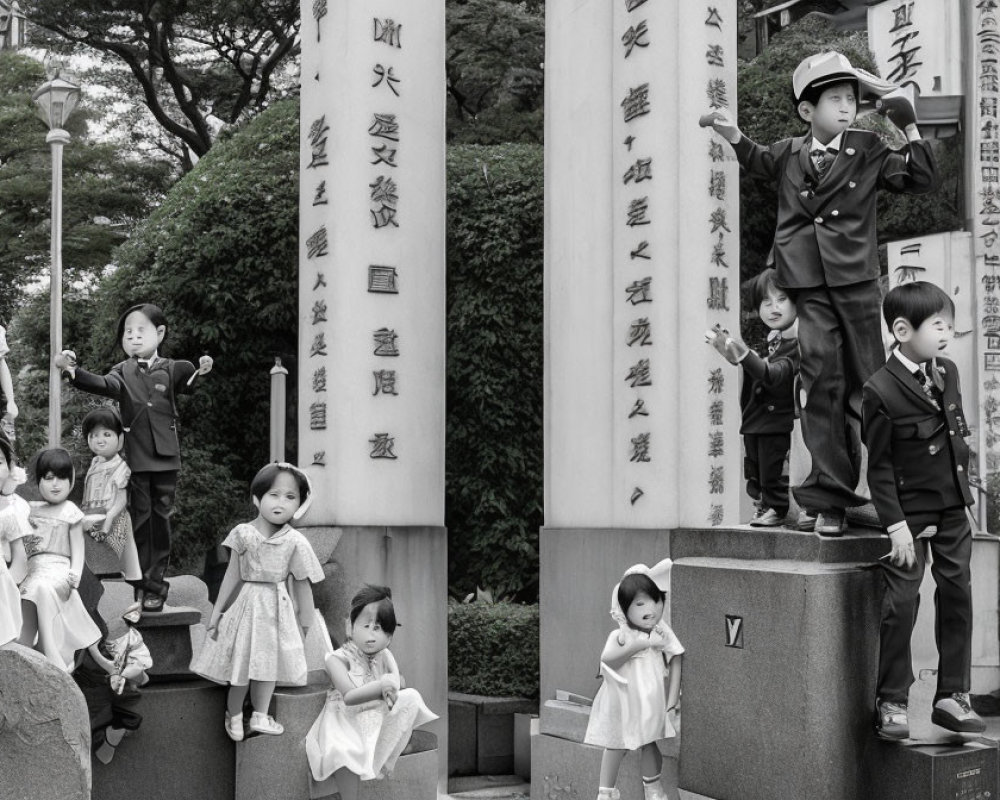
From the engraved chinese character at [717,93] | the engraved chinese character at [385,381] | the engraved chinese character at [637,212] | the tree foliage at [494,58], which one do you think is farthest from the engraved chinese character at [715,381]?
the tree foliage at [494,58]

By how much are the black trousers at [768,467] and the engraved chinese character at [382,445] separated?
3.56 meters

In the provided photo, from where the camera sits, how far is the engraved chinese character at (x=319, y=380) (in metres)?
9.17

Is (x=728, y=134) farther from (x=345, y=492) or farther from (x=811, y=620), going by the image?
(x=345, y=492)

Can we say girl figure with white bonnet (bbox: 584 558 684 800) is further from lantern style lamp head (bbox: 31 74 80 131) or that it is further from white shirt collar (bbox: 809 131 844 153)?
lantern style lamp head (bbox: 31 74 80 131)

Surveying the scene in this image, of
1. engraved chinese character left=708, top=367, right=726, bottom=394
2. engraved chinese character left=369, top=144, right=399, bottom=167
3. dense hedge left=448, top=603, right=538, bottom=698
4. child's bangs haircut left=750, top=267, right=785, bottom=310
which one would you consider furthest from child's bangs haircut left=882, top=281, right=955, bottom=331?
Answer: dense hedge left=448, top=603, right=538, bottom=698

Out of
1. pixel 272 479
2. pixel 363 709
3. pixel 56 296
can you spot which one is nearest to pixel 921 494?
pixel 363 709

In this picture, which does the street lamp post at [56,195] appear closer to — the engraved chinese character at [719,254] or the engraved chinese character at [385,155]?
the engraved chinese character at [385,155]

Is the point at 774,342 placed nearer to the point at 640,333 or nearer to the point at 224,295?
the point at 640,333

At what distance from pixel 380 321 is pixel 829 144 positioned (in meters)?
4.41

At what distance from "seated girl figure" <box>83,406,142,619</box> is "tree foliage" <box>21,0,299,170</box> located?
1564 cm

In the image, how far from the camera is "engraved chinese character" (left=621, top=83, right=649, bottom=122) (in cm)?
868

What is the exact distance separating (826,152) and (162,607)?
443 cm

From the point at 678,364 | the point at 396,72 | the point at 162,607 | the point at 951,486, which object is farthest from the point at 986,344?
the point at 162,607

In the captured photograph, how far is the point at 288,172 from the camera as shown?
Answer: 14.0 metres
